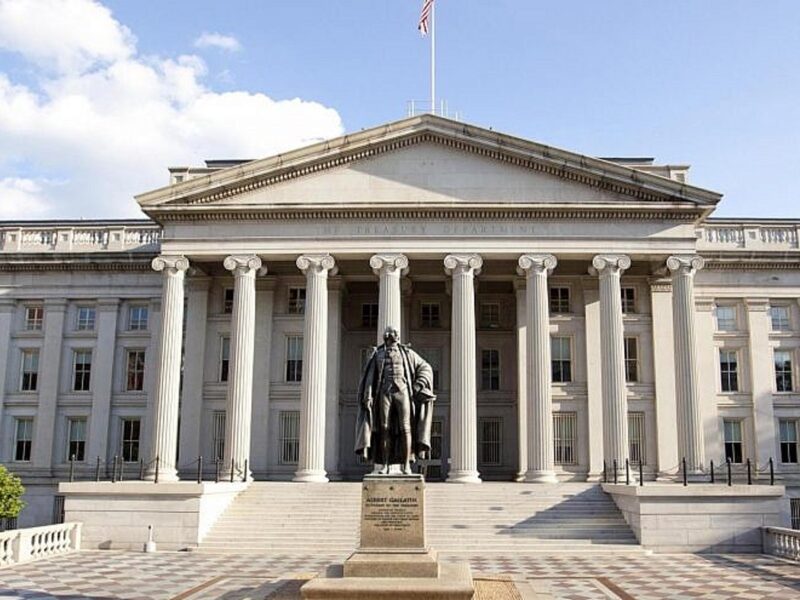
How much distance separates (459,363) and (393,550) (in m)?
20.9

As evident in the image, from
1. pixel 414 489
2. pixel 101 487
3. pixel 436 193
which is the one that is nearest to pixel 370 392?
pixel 414 489

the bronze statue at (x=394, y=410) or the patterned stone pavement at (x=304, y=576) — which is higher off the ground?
the bronze statue at (x=394, y=410)

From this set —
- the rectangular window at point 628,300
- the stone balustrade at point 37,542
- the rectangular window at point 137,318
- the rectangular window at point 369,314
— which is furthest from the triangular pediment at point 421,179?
the stone balustrade at point 37,542

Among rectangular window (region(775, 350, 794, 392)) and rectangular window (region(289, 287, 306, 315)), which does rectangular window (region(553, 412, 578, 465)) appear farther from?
rectangular window (region(289, 287, 306, 315))

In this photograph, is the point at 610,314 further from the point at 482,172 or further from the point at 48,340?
the point at 48,340

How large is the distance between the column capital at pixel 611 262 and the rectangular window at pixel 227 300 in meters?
17.4

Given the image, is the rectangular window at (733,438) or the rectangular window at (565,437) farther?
the rectangular window at (733,438)

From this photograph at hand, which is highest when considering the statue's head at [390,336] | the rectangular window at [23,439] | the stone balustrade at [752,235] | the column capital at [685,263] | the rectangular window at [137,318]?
the stone balustrade at [752,235]

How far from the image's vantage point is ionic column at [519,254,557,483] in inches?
1341

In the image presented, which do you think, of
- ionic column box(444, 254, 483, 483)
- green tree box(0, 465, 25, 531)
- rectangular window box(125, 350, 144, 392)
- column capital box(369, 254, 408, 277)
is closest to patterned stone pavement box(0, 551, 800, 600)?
green tree box(0, 465, 25, 531)

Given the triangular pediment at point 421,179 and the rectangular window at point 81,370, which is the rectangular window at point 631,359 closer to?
the triangular pediment at point 421,179

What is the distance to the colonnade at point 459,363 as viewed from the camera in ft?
113

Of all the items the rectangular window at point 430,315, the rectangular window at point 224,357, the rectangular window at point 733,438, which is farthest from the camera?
the rectangular window at point 430,315

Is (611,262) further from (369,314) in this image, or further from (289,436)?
(289,436)
